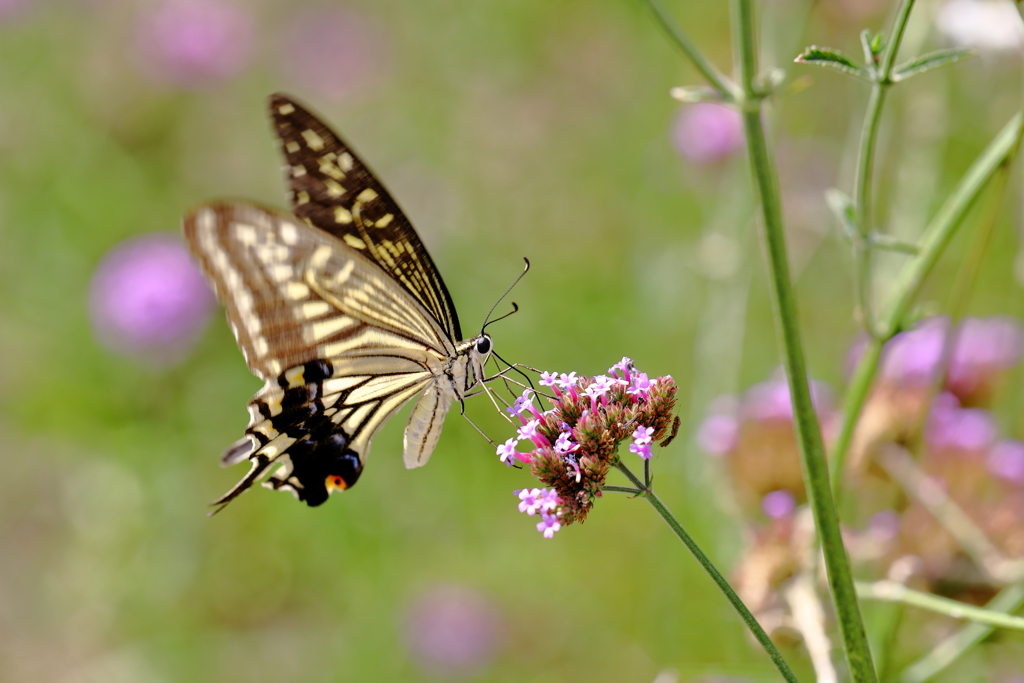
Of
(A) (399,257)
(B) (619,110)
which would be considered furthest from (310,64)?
(A) (399,257)

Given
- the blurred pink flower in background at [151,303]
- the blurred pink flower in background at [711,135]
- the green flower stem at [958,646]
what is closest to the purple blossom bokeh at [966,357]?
the green flower stem at [958,646]

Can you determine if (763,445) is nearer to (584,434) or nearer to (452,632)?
(584,434)

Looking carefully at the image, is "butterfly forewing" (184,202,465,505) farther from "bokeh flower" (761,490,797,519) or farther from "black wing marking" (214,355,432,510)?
"bokeh flower" (761,490,797,519)

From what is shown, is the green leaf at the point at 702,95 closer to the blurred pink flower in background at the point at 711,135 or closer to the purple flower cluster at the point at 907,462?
the purple flower cluster at the point at 907,462

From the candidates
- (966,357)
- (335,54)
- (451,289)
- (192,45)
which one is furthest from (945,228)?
(335,54)

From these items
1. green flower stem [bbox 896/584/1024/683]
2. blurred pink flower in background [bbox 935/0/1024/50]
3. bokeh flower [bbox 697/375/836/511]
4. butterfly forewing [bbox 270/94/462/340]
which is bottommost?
green flower stem [bbox 896/584/1024/683]

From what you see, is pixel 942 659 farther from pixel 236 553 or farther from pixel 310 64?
pixel 310 64

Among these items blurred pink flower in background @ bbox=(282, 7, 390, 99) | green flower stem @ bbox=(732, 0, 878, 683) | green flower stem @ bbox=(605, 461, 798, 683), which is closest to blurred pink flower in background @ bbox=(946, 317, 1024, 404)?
green flower stem @ bbox=(732, 0, 878, 683)
